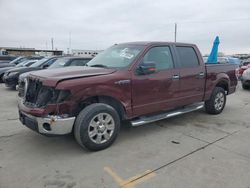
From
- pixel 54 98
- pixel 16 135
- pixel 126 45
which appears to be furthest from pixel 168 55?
pixel 16 135

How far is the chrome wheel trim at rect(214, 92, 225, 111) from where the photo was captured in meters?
5.85

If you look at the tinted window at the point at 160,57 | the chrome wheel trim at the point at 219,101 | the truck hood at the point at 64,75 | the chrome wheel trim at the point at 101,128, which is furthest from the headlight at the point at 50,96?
the chrome wheel trim at the point at 219,101

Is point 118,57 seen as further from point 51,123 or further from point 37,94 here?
point 51,123

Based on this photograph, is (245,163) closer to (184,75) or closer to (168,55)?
(184,75)

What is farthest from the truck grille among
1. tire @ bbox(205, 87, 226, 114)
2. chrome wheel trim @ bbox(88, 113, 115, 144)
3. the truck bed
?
tire @ bbox(205, 87, 226, 114)

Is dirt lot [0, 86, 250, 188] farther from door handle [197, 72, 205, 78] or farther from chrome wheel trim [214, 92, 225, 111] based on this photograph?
door handle [197, 72, 205, 78]

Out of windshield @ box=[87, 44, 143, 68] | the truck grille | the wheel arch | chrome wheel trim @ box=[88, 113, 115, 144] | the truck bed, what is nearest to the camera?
the truck grille

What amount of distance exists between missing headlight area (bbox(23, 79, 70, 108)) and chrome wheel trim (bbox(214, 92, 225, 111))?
163 inches

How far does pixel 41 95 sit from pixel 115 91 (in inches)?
46.3

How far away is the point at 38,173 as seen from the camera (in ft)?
9.86

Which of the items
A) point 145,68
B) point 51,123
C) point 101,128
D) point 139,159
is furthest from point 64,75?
point 139,159

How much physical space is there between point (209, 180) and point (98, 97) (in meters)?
2.06

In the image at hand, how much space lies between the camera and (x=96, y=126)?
11.8ft

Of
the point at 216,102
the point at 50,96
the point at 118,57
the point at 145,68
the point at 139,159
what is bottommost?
the point at 139,159
